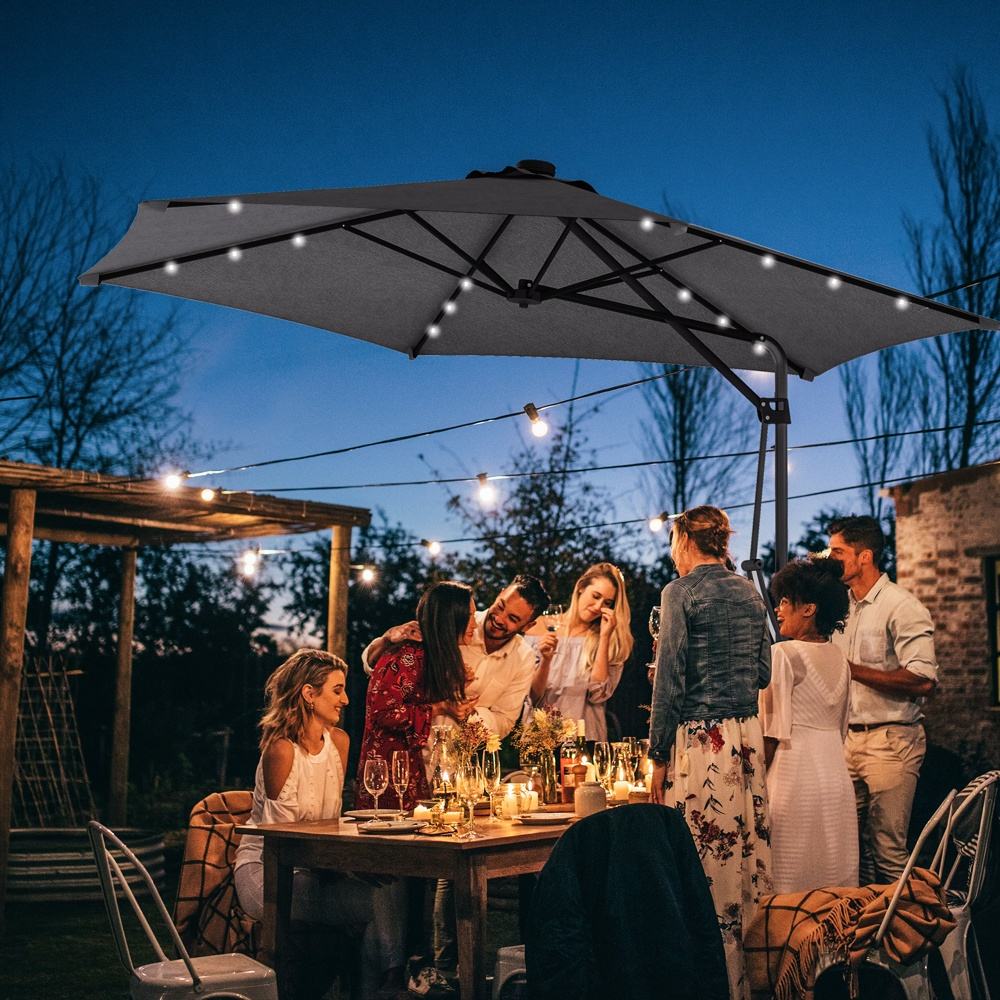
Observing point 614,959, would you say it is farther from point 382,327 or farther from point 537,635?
point 537,635

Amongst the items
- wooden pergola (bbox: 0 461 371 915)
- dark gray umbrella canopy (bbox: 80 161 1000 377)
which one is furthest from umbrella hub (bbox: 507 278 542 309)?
wooden pergola (bbox: 0 461 371 915)

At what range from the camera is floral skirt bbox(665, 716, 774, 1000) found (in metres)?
3.79

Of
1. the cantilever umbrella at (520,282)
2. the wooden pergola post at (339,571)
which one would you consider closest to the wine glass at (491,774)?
the cantilever umbrella at (520,282)

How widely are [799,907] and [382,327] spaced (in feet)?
8.97

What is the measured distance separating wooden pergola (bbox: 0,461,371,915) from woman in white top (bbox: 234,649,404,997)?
11.5 feet

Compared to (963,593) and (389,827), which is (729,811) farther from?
(963,593)

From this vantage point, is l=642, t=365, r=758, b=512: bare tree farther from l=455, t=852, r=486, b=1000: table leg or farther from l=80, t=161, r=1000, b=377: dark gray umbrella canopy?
l=455, t=852, r=486, b=1000: table leg

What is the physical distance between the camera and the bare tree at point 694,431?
1842 centimetres

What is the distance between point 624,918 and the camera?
2855 millimetres

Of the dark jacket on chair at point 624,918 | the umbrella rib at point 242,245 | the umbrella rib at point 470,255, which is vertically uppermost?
the umbrella rib at point 470,255

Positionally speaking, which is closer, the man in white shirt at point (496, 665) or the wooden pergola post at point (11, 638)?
the man in white shirt at point (496, 665)

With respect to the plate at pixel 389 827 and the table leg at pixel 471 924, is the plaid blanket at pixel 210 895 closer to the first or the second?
the plate at pixel 389 827

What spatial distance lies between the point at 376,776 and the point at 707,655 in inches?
47.8

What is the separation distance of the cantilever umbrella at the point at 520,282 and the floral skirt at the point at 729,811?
0.68 meters
